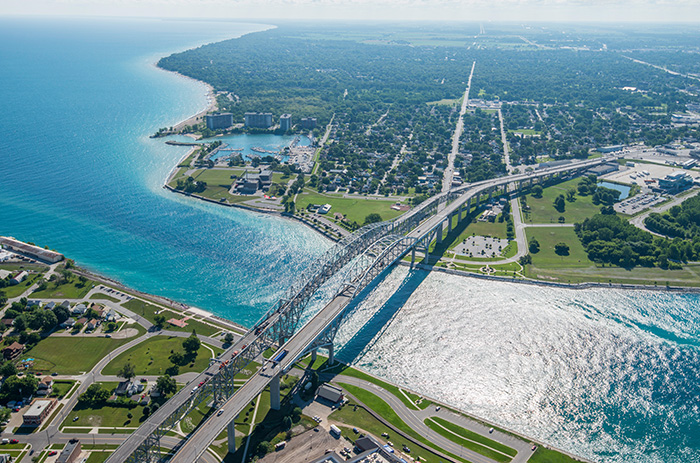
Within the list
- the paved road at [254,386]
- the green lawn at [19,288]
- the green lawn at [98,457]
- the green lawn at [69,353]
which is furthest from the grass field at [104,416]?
the green lawn at [19,288]

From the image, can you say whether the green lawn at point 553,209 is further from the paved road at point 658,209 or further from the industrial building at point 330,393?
the industrial building at point 330,393

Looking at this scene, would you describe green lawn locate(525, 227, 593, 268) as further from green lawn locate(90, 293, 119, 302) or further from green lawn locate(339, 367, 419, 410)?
green lawn locate(90, 293, 119, 302)

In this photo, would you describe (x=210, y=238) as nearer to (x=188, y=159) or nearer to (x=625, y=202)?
(x=188, y=159)

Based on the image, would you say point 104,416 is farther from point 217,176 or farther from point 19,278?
point 217,176

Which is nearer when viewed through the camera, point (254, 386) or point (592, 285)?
point (254, 386)

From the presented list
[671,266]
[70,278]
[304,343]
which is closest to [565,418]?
[304,343]

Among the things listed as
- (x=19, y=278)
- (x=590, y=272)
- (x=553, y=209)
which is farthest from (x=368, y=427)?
(x=553, y=209)
